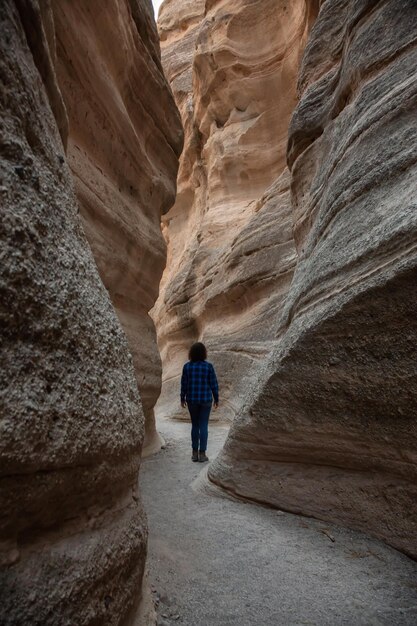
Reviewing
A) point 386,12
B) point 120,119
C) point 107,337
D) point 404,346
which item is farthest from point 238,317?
point 107,337

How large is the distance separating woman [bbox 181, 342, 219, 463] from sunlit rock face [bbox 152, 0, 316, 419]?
378cm

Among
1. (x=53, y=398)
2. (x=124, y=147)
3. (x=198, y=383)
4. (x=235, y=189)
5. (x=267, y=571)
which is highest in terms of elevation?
(x=235, y=189)

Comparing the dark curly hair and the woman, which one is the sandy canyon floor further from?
the dark curly hair

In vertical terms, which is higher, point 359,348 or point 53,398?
point 359,348

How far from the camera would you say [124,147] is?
488 cm

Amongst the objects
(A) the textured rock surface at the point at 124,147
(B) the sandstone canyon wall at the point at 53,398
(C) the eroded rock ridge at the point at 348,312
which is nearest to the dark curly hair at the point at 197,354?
(A) the textured rock surface at the point at 124,147

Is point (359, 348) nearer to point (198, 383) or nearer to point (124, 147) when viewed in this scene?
point (198, 383)

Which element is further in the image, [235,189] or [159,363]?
[235,189]

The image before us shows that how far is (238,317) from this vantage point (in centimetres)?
1005

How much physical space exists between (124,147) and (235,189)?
31.1 ft

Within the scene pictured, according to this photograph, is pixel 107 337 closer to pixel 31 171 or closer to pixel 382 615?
pixel 31 171

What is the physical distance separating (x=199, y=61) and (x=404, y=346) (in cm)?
1525

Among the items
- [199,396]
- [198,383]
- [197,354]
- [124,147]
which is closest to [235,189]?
[124,147]

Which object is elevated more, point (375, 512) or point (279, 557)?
point (375, 512)
